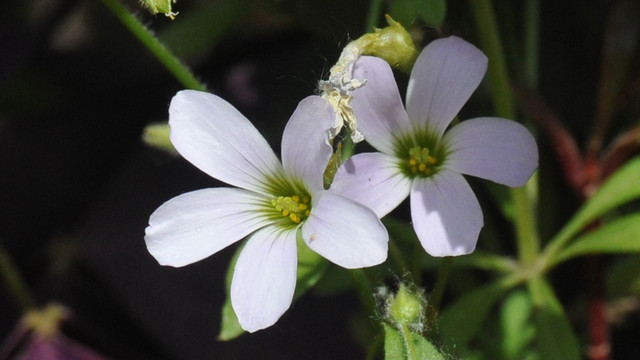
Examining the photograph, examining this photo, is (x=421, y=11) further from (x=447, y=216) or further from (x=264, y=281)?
(x=264, y=281)

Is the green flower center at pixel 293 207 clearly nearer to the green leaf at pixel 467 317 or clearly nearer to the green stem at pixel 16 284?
the green leaf at pixel 467 317

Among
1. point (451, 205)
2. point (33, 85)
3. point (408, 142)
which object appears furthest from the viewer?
point (33, 85)

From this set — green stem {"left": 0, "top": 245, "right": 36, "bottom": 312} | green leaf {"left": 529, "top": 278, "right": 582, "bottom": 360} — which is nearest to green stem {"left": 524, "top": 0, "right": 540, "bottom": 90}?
green leaf {"left": 529, "top": 278, "right": 582, "bottom": 360}

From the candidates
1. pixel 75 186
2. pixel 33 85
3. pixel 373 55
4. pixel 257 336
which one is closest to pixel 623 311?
pixel 257 336

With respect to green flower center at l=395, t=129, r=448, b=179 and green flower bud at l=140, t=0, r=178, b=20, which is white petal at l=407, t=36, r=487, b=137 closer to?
green flower center at l=395, t=129, r=448, b=179

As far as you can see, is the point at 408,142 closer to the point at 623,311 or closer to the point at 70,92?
the point at 623,311

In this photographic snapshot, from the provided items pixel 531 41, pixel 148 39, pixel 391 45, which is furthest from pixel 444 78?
pixel 531 41
